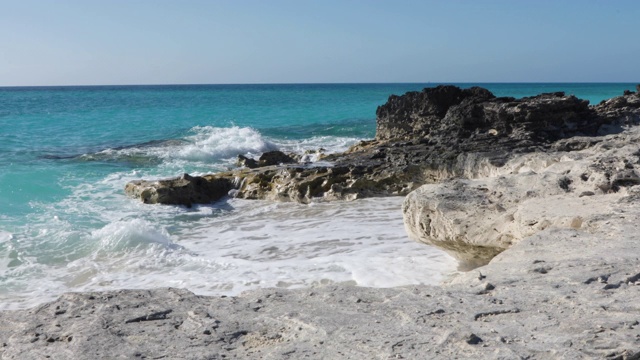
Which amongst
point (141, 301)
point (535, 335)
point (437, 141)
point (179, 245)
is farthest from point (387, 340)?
point (437, 141)

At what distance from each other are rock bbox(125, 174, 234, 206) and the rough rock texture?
0.9 inches

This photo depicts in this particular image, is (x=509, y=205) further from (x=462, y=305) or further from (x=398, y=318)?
(x=398, y=318)

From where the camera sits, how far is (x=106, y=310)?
3479 mm

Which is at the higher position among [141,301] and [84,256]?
[141,301]

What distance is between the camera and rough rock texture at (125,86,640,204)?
10375 millimetres

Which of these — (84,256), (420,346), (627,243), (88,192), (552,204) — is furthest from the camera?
(88,192)

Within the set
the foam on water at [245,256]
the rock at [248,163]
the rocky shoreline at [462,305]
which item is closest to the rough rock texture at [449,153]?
the foam on water at [245,256]

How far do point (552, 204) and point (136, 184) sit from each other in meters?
8.34

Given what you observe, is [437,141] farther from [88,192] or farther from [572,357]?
[572,357]

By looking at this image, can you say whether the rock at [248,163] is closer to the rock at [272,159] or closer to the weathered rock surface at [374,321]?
the rock at [272,159]

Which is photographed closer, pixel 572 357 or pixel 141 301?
pixel 572 357

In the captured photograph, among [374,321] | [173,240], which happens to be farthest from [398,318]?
[173,240]

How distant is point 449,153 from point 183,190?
4504mm

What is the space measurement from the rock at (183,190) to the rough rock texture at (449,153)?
23 millimetres
